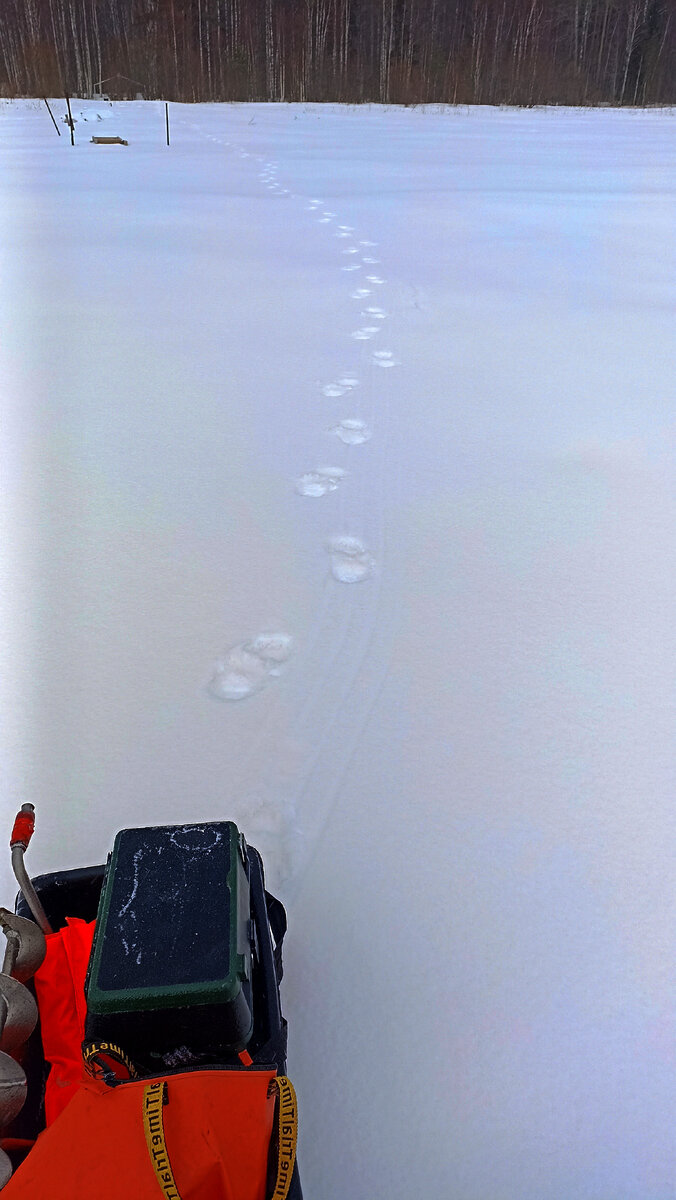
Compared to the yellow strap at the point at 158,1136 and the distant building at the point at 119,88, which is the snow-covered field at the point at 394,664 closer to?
the yellow strap at the point at 158,1136

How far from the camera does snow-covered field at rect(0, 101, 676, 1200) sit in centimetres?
72

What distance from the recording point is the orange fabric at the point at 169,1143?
48 cm

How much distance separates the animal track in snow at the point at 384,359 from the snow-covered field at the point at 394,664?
0.12 ft

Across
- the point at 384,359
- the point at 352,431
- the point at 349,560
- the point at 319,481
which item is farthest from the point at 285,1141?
the point at 384,359

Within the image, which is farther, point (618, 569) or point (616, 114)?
point (616, 114)

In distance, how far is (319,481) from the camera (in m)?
1.63

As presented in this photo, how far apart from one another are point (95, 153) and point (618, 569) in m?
6.56

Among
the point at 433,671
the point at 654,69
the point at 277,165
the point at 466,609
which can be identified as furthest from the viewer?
the point at 654,69

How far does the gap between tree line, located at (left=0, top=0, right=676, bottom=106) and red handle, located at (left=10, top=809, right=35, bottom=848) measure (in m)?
13.6

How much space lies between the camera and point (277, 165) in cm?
590

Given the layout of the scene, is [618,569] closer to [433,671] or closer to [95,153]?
[433,671]

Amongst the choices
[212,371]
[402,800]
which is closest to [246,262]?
[212,371]

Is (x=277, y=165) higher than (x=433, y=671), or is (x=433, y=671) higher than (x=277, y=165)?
(x=277, y=165)

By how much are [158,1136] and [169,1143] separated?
12 millimetres
